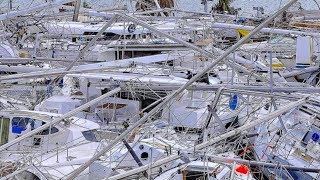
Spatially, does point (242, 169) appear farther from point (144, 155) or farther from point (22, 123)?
point (22, 123)

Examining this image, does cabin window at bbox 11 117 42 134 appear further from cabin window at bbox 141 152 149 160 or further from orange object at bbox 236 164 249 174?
orange object at bbox 236 164 249 174

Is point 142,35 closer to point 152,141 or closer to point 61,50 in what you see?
point 61,50

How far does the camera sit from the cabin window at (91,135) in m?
10.8

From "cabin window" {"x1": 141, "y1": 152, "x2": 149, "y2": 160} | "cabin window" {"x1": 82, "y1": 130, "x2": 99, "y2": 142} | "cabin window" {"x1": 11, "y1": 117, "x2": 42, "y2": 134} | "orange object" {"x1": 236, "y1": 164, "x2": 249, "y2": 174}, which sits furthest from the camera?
"cabin window" {"x1": 11, "y1": 117, "x2": 42, "y2": 134}

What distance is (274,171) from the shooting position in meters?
8.46

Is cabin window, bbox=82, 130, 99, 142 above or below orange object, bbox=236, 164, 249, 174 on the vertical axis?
below

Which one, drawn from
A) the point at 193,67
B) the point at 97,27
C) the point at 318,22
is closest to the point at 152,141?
the point at 193,67

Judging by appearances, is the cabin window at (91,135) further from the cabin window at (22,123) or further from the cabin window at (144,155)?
the cabin window at (144,155)

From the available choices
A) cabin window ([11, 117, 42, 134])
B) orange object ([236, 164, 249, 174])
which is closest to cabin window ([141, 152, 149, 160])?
orange object ([236, 164, 249, 174])

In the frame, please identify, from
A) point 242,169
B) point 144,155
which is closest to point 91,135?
point 144,155

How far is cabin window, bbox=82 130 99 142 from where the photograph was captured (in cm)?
1079

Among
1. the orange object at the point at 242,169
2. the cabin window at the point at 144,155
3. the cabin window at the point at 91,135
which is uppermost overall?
the orange object at the point at 242,169

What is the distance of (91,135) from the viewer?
11000 millimetres

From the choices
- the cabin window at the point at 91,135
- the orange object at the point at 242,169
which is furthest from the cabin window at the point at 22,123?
the orange object at the point at 242,169
